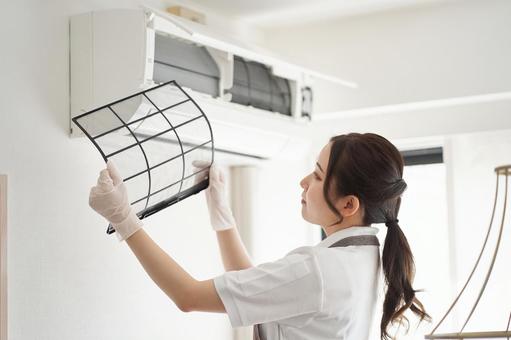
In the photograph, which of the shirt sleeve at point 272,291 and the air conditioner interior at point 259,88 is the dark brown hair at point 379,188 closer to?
the shirt sleeve at point 272,291

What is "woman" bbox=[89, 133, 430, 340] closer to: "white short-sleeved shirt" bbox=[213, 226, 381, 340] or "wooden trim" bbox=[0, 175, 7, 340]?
"white short-sleeved shirt" bbox=[213, 226, 381, 340]

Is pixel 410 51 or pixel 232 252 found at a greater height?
pixel 410 51

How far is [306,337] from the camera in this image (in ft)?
5.91

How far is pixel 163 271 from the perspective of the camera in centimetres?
169

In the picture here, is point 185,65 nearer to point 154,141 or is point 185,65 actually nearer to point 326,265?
point 154,141

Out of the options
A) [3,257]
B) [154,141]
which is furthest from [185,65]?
[3,257]

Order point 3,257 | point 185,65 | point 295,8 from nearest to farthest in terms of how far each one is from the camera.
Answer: point 3,257
point 185,65
point 295,8

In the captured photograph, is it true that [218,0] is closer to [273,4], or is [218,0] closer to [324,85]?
[273,4]

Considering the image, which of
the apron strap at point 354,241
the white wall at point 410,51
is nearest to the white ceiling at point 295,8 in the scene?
the white wall at point 410,51

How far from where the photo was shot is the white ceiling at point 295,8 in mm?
2885

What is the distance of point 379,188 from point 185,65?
2.80ft

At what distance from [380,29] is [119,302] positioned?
1341mm

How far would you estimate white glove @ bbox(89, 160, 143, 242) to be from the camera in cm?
168

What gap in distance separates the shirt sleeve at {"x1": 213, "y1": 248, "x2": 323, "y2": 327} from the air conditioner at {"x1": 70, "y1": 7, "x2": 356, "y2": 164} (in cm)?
71
